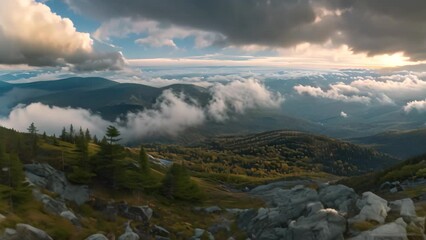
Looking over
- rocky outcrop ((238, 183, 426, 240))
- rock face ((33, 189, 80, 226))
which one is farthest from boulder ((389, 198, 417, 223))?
rock face ((33, 189, 80, 226))

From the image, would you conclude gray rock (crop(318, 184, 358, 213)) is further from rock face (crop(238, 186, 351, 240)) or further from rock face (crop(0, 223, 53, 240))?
rock face (crop(0, 223, 53, 240))

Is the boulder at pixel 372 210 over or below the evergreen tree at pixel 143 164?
over

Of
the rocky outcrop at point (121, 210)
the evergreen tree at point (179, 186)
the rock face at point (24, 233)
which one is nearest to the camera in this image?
the rock face at point (24, 233)

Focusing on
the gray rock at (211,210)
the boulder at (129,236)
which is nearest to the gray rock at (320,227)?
the boulder at (129,236)

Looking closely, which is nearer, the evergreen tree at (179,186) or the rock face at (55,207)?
the rock face at (55,207)

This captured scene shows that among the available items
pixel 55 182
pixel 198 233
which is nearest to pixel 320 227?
pixel 198 233

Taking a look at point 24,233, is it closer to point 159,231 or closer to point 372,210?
point 159,231

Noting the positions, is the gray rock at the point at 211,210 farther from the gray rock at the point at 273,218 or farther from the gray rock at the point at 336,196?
the gray rock at the point at 336,196
